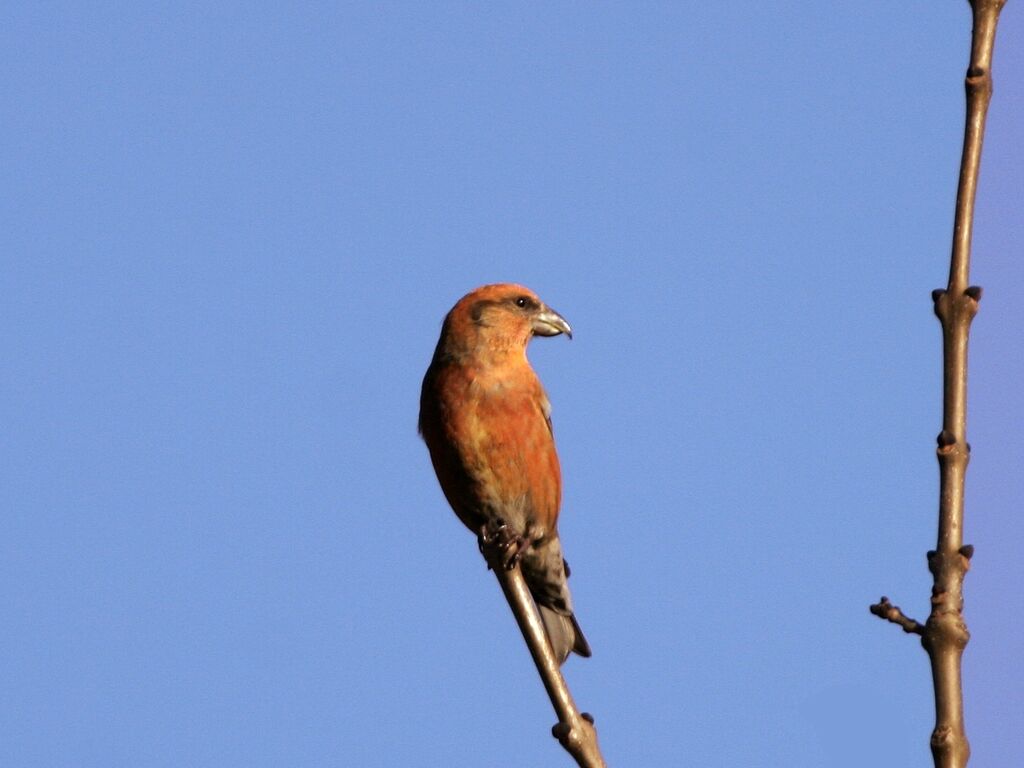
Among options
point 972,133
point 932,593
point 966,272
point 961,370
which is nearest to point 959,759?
point 932,593

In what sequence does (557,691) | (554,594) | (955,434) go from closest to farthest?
(955,434)
(557,691)
(554,594)

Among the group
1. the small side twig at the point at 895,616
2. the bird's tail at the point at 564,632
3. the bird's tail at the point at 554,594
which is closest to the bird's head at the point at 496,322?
the bird's tail at the point at 554,594

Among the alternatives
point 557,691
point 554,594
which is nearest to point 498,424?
point 554,594

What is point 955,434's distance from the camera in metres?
2.17

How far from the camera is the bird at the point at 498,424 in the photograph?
6035 mm

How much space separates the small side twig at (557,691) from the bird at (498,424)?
2867mm

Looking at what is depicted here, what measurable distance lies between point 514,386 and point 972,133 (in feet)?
13.6

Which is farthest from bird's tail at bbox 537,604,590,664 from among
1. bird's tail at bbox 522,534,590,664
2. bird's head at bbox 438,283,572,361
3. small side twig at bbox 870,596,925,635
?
small side twig at bbox 870,596,925,635

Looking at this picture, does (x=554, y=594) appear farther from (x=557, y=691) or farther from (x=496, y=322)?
(x=557, y=691)

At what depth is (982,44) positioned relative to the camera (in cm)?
225

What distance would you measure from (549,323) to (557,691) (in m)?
4.00

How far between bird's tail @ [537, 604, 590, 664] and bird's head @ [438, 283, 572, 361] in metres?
1.33

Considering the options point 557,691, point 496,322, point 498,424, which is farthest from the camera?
point 496,322

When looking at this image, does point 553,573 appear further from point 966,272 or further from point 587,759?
point 966,272
